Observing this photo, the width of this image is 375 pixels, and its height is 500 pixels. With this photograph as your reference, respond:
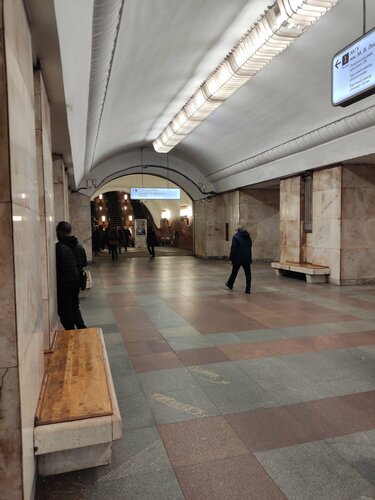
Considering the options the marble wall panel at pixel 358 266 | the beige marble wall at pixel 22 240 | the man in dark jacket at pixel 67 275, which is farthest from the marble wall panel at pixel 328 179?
the beige marble wall at pixel 22 240

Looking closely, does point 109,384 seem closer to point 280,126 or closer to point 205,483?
point 205,483

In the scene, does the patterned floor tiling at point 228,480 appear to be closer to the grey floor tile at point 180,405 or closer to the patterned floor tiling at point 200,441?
the patterned floor tiling at point 200,441

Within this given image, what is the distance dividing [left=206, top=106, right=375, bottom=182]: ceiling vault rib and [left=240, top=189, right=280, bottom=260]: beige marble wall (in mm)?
1746

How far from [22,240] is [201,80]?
710cm

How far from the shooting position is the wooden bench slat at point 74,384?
2.38 metres

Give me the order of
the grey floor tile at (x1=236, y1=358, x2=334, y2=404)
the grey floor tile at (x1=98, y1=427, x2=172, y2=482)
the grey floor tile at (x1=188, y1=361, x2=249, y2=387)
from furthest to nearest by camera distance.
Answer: the grey floor tile at (x1=188, y1=361, x2=249, y2=387), the grey floor tile at (x1=236, y1=358, x2=334, y2=404), the grey floor tile at (x1=98, y1=427, x2=172, y2=482)

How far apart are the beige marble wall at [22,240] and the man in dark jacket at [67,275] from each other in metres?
1.84

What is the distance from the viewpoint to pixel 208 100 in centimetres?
810

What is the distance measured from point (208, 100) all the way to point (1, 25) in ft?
22.4

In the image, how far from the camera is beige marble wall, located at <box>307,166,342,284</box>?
9703 mm

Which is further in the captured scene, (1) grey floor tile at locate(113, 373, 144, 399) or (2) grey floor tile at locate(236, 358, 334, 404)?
(1) grey floor tile at locate(113, 373, 144, 399)

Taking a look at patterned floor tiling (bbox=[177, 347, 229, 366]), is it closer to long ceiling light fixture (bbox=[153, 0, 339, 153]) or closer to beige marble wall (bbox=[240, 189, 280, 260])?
long ceiling light fixture (bbox=[153, 0, 339, 153])

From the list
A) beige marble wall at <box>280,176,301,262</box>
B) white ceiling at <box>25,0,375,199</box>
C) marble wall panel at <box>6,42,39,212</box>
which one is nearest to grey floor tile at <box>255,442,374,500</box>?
marble wall panel at <box>6,42,39,212</box>

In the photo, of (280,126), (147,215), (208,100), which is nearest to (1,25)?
(208,100)
